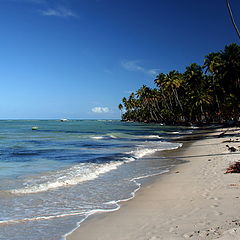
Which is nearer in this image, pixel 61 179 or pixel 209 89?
pixel 61 179

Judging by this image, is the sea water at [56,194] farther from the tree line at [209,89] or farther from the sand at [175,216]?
the tree line at [209,89]

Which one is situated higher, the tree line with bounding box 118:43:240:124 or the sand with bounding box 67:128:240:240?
the tree line with bounding box 118:43:240:124

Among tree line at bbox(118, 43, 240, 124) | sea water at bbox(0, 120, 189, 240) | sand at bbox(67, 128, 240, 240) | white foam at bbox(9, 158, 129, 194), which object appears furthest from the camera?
tree line at bbox(118, 43, 240, 124)

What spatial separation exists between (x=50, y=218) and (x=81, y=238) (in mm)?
1539

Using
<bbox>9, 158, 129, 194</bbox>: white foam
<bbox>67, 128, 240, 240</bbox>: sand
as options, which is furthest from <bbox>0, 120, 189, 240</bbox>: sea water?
<bbox>67, 128, 240, 240</bbox>: sand

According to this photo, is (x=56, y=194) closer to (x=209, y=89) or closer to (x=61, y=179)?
(x=61, y=179)

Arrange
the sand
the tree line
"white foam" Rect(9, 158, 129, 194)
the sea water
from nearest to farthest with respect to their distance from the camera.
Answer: the sand, the sea water, "white foam" Rect(9, 158, 129, 194), the tree line

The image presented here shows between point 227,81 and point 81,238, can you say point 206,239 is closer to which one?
point 81,238

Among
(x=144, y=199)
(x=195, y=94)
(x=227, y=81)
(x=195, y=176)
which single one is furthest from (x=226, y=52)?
(x=144, y=199)

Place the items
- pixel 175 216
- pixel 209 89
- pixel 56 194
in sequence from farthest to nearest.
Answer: pixel 209 89 < pixel 56 194 < pixel 175 216

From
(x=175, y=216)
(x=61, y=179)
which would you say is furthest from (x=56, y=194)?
(x=175, y=216)

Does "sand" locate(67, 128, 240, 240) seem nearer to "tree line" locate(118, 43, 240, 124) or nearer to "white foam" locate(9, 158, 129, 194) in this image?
"white foam" locate(9, 158, 129, 194)

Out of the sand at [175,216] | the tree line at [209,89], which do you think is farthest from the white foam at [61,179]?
the tree line at [209,89]

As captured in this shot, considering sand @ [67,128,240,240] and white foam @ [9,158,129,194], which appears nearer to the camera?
sand @ [67,128,240,240]
